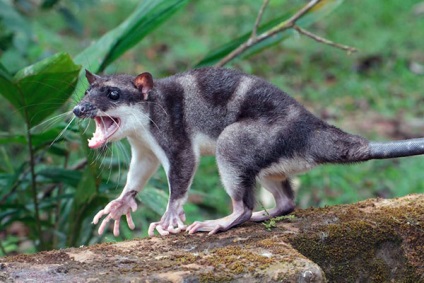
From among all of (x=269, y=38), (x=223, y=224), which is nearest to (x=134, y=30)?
(x=269, y=38)

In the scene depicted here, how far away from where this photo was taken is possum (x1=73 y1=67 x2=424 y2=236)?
14.2 feet

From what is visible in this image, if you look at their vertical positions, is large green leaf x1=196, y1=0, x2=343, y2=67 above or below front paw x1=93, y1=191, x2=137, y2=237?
above

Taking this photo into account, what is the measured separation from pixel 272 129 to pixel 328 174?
380cm

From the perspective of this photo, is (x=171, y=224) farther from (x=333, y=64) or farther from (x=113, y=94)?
(x=333, y=64)

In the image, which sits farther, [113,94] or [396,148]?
[113,94]

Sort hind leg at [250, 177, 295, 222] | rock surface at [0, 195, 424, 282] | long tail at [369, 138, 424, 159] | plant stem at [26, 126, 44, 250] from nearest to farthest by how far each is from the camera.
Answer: rock surface at [0, 195, 424, 282] < long tail at [369, 138, 424, 159] < hind leg at [250, 177, 295, 222] < plant stem at [26, 126, 44, 250]

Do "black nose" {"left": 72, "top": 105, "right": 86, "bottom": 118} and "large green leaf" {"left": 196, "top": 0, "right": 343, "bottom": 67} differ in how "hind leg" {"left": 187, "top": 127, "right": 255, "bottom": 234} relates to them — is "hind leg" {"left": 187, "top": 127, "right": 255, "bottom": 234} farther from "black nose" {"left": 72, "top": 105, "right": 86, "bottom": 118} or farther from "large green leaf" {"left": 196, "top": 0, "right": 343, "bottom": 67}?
"large green leaf" {"left": 196, "top": 0, "right": 343, "bottom": 67}

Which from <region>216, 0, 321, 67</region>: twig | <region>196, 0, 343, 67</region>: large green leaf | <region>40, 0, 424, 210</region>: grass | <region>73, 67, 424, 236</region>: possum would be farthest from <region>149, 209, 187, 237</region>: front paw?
<region>40, 0, 424, 210</region>: grass

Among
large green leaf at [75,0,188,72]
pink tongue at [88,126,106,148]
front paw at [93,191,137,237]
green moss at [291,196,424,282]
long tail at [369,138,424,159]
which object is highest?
large green leaf at [75,0,188,72]

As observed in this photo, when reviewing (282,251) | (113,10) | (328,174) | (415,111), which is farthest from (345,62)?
(282,251)

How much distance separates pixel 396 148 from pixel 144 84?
144cm

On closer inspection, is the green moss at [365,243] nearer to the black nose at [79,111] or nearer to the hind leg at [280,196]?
the hind leg at [280,196]

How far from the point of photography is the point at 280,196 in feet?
15.6

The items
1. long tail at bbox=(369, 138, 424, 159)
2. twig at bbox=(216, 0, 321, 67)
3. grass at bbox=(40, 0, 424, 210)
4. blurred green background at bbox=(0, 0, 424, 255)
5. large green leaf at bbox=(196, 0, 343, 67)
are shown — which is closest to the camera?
long tail at bbox=(369, 138, 424, 159)
